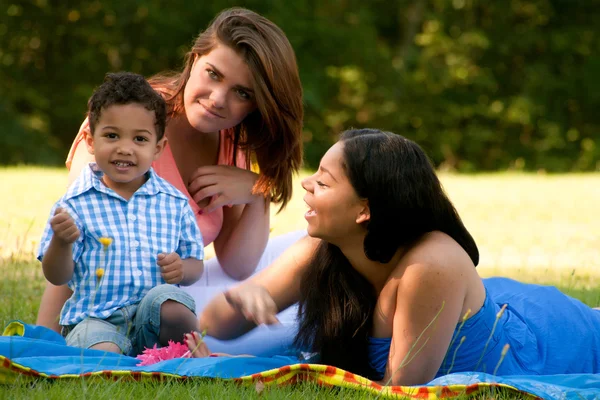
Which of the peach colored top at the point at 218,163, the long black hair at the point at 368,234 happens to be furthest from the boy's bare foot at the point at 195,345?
the peach colored top at the point at 218,163

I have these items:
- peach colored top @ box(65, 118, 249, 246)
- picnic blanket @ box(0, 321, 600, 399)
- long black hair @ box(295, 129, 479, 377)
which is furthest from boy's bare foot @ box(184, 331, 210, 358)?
peach colored top @ box(65, 118, 249, 246)

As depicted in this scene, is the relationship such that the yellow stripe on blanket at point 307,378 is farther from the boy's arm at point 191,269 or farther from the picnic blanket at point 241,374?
the boy's arm at point 191,269

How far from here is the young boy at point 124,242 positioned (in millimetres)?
3145

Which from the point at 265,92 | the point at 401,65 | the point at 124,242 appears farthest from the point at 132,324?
the point at 401,65

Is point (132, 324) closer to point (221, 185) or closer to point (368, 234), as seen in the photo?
point (368, 234)

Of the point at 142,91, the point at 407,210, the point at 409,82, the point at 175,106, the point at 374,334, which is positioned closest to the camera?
the point at 407,210

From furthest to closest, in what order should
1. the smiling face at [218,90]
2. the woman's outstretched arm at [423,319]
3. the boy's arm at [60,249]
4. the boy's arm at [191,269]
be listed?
the smiling face at [218,90], the boy's arm at [191,269], the boy's arm at [60,249], the woman's outstretched arm at [423,319]

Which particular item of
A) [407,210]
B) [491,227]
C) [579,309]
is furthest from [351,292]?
[491,227]

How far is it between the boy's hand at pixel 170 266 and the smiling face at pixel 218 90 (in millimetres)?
805

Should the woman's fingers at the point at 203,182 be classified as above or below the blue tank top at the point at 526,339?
above

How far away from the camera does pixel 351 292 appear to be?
3.10m

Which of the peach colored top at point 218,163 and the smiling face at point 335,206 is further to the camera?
the peach colored top at point 218,163

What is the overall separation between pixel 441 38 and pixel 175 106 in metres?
17.1

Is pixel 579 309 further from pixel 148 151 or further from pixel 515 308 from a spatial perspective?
pixel 148 151
